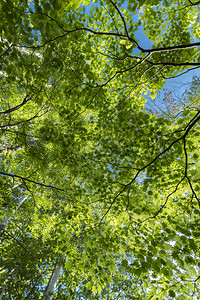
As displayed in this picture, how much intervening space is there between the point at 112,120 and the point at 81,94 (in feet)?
4.94

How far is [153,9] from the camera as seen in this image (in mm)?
5469

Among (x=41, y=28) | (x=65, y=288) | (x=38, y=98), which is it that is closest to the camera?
(x=41, y=28)

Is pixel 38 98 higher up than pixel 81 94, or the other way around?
pixel 81 94

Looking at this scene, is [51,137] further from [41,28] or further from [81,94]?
[41,28]

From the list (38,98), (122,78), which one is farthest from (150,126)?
(38,98)

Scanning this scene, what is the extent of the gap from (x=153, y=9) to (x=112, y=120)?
4309mm

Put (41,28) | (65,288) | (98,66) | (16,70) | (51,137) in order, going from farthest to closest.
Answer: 1. (65,288)
2. (98,66)
3. (51,137)
4. (16,70)
5. (41,28)

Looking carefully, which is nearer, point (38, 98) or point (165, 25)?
point (38, 98)

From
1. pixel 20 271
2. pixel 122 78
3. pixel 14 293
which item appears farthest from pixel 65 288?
pixel 122 78

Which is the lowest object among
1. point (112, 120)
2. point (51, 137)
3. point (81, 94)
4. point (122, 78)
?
point (51, 137)

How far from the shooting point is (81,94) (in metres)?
4.34

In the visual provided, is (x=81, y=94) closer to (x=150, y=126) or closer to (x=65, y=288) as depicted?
(x=150, y=126)

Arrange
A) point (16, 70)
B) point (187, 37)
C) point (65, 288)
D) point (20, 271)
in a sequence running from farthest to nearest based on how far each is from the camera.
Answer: point (65, 288) → point (187, 37) → point (20, 271) → point (16, 70)

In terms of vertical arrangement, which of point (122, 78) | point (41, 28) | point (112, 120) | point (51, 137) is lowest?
point (51, 137)
